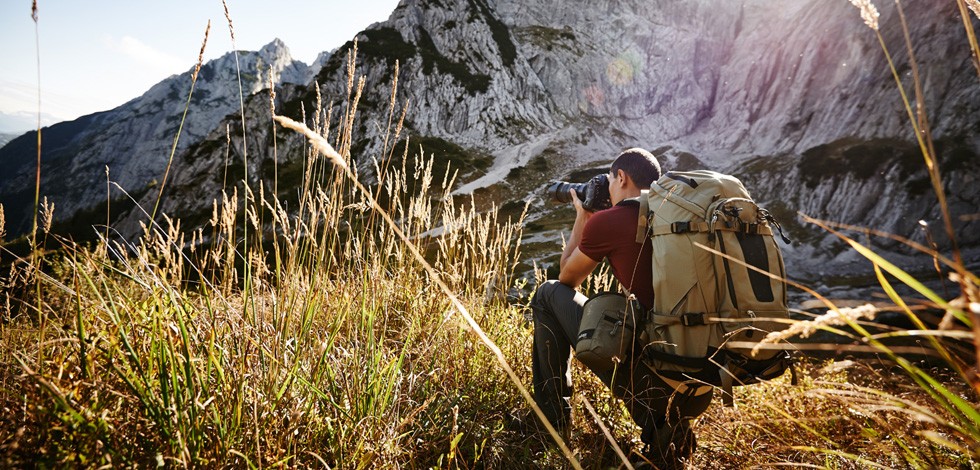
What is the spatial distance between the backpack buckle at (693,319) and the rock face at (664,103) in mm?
21610

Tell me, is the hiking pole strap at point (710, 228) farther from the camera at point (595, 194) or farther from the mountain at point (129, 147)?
the mountain at point (129, 147)

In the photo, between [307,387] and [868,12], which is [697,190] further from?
[307,387]

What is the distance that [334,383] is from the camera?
1.53 metres

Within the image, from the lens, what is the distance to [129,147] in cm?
8075

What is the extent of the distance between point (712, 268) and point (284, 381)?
1816 millimetres

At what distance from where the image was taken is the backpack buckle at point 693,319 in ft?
5.86

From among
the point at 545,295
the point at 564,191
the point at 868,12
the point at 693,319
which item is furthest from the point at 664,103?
the point at 868,12

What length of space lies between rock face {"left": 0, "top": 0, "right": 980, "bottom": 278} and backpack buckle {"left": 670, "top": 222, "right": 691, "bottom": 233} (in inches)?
849

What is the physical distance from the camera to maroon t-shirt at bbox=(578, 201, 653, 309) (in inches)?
86.3

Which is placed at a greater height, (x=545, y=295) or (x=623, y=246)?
(x=623, y=246)

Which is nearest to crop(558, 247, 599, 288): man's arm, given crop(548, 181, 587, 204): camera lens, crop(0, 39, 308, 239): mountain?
crop(548, 181, 587, 204): camera lens

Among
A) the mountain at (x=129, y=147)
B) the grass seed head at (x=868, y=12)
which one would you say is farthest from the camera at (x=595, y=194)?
the mountain at (x=129, y=147)

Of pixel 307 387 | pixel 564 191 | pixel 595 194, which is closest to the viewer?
pixel 307 387

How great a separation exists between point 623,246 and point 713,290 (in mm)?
529
